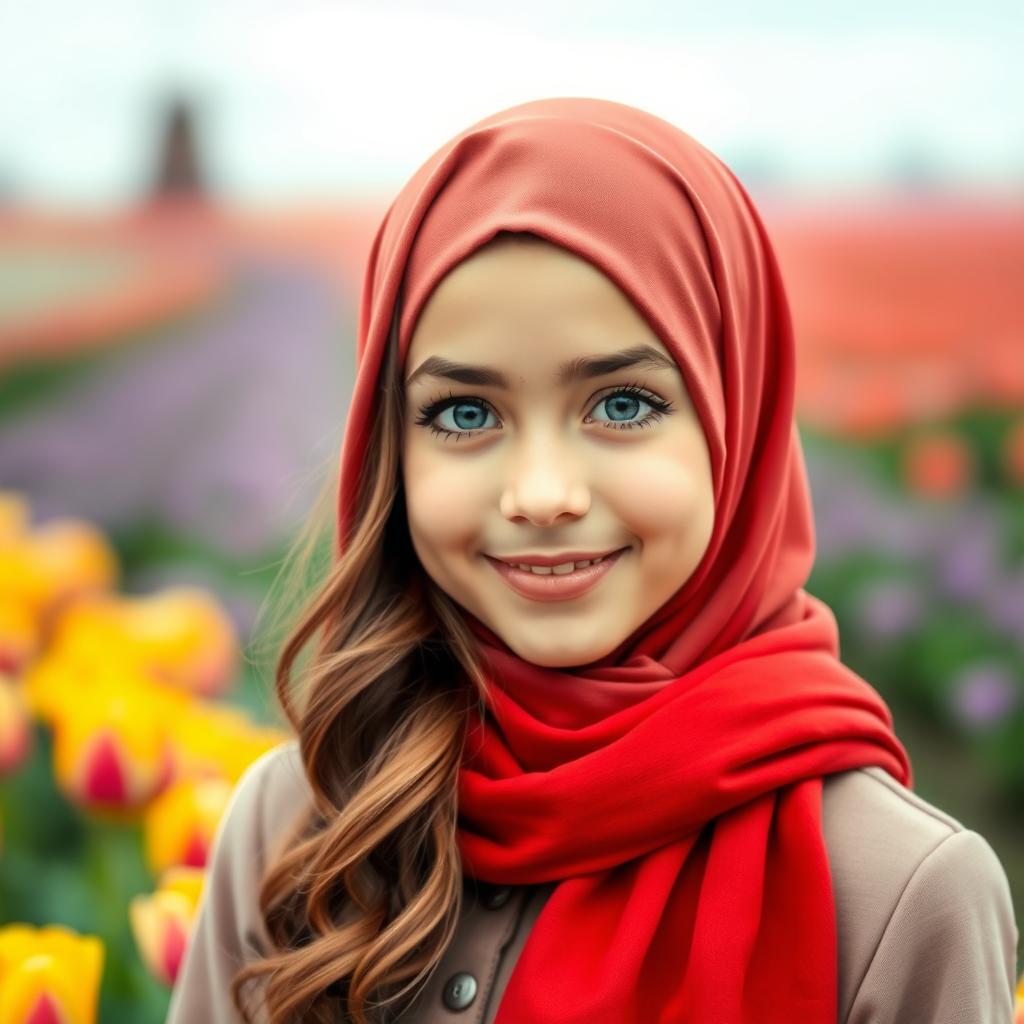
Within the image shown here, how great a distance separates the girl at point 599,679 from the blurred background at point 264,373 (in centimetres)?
51

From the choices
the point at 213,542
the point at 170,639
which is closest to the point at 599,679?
the point at 170,639

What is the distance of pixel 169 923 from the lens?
185 cm

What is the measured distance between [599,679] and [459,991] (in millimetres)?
375

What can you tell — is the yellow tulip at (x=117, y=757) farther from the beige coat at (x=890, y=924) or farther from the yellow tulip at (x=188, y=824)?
the beige coat at (x=890, y=924)

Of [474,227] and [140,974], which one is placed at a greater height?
[474,227]

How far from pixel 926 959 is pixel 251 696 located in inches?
75.9

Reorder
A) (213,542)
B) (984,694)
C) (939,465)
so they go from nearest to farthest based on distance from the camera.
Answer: (984,694) → (939,465) → (213,542)

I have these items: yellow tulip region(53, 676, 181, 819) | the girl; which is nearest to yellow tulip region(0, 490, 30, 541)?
yellow tulip region(53, 676, 181, 819)

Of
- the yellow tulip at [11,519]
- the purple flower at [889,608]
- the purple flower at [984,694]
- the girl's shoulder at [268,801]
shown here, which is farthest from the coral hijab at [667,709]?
the yellow tulip at [11,519]

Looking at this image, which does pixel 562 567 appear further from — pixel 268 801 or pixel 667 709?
pixel 268 801

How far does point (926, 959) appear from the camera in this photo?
139 cm

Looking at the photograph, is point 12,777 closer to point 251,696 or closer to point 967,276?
point 251,696

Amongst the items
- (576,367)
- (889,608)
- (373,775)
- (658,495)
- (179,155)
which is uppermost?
(576,367)

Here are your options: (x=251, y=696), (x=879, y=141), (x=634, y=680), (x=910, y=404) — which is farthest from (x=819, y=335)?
(x=634, y=680)
